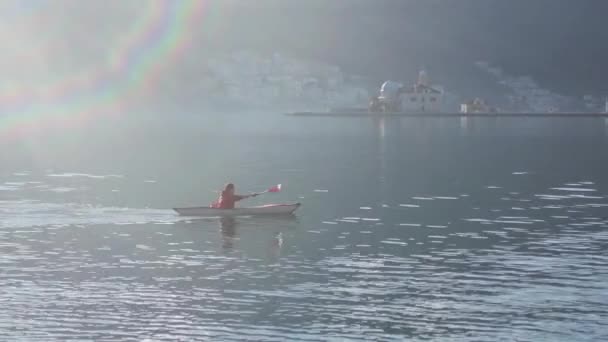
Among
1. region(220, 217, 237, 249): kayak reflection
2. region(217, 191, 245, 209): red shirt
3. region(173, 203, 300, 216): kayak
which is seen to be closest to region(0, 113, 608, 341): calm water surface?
region(220, 217, 237, 249): kayak reflection

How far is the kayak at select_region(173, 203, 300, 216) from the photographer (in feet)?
236

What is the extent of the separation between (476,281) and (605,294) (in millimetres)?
5961

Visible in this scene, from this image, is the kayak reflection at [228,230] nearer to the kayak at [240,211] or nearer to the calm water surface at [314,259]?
the calm water surface at [314,259]

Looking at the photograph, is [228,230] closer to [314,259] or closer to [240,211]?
[240,211]

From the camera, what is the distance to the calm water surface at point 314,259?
4338 cm

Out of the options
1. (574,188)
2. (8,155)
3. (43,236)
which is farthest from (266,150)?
(43,236)

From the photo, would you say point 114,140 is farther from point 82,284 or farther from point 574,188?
point 82,284

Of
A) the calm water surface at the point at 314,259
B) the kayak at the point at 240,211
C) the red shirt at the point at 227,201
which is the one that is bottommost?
the calm water surface at the point at 314,259

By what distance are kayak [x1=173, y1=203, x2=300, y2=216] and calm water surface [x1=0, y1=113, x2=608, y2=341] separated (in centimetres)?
126

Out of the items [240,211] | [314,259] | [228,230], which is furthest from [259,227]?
[314,259]

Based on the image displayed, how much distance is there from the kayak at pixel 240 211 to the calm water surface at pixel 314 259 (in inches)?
49.7

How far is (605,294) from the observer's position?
4812 centimetres

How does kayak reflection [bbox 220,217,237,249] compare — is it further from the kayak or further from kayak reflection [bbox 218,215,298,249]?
the kayak

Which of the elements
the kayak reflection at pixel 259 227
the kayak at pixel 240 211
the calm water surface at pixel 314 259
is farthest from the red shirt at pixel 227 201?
the calm water surface at pixel 314 259
